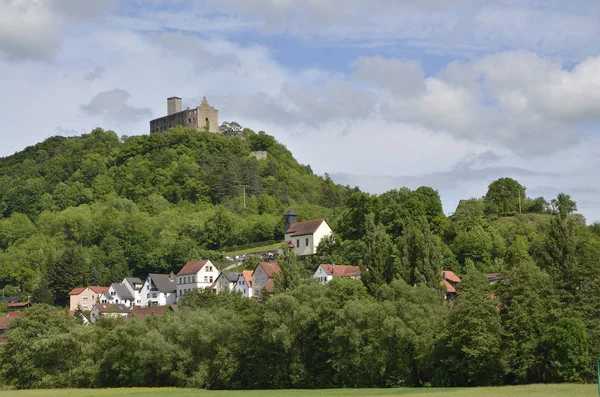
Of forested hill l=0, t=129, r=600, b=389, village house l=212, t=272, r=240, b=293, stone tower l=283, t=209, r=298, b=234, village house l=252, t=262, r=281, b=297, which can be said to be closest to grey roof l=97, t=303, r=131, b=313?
forested hill l=0, t=129, r=600, b=389

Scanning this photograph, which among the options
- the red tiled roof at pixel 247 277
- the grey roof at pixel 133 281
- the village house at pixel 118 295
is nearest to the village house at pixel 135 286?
the grey roof at pixel 133 281

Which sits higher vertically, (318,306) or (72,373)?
(318,306)

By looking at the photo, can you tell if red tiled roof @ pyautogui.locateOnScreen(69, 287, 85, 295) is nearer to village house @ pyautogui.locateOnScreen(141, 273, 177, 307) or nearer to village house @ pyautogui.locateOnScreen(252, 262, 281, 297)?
village house @ pyautogui.locateOnScreen(141, 273, 177, 307)

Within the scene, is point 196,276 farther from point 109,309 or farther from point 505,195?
point 505,195

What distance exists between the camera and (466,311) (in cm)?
6206

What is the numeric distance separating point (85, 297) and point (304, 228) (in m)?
36.0

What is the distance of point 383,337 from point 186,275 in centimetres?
7407

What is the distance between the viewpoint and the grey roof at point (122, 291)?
140 metres

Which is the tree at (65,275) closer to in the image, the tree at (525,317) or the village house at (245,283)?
the village house at (245,283)

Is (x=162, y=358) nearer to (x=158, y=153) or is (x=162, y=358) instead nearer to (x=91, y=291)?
(x=91, y=291)

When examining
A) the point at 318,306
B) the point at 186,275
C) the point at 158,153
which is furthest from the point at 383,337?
the point at 158,153

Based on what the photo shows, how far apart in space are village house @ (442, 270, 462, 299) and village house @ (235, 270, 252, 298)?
2760cm

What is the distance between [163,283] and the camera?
139500mm

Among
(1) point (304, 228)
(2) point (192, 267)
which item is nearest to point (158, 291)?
(2) point (192, 267)
